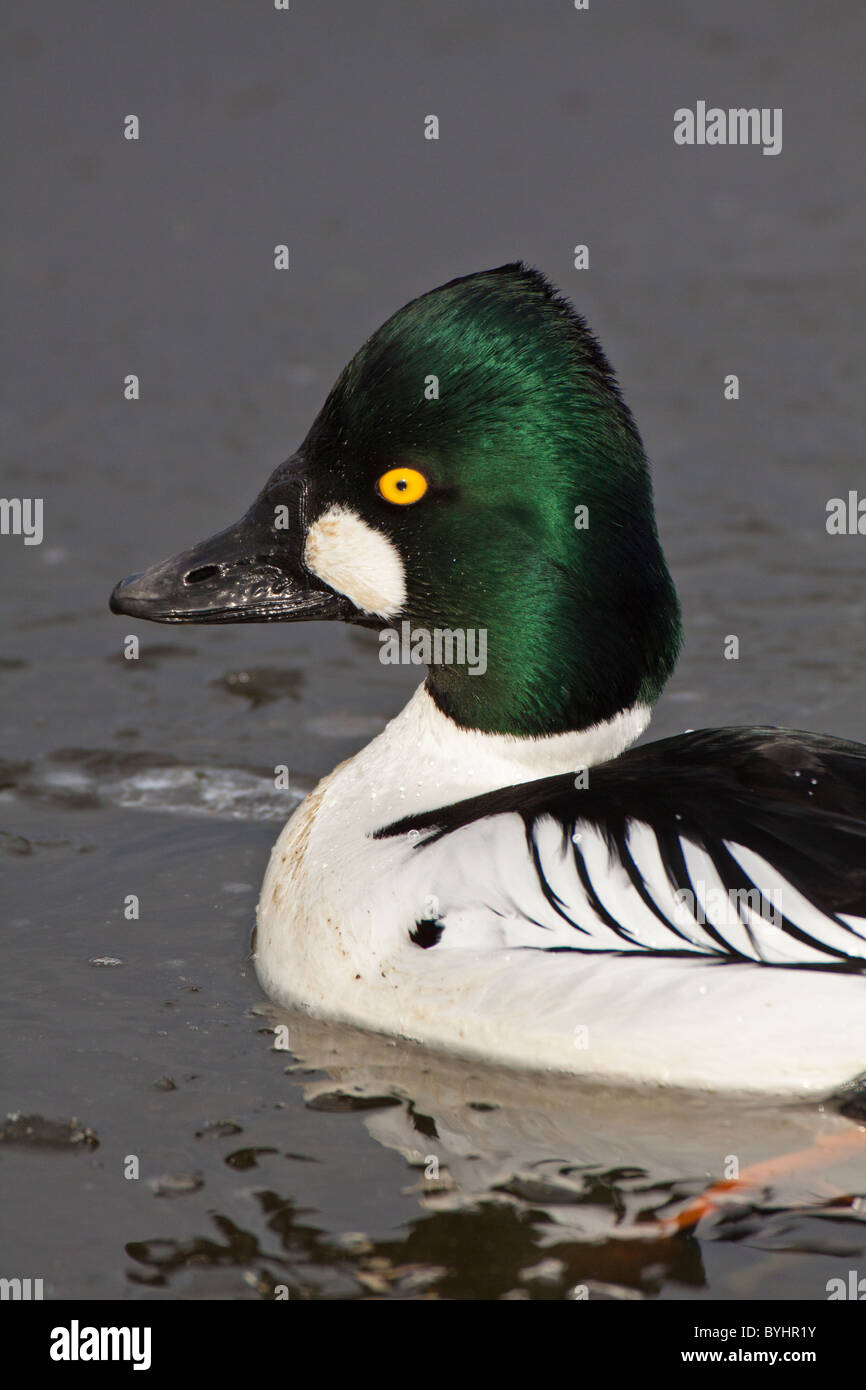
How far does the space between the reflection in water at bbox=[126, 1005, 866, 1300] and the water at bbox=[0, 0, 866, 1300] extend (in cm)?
1

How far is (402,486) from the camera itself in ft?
17.9

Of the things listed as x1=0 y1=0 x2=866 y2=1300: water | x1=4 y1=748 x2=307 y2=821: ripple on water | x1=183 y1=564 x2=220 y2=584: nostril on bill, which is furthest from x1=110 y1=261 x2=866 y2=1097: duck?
x1=4 y1=748 x2=307 y2=821: ripple on water

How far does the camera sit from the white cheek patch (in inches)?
219

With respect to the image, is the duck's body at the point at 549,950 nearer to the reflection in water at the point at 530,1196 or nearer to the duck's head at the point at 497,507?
the reflection in water at the point at 530,1196

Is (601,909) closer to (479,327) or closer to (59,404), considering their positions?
(479,327)

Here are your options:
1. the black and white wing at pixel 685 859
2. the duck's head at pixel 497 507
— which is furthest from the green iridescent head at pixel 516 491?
the black and white wing at pixel 685 859

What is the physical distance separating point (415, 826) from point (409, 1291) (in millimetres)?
1544

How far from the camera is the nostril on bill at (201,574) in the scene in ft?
19.1

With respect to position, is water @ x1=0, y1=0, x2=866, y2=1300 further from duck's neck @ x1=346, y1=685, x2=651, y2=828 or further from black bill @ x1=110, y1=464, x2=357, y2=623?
black bill @ x1=110, y1=464, x2=357, y2=623

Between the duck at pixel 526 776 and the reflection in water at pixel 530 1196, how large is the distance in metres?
0.11

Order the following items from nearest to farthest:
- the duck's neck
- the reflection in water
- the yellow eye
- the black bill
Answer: the reflection in water → the yellow eye → the duck's neck → the black bill

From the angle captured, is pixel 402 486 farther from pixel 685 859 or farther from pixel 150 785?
pixel 150 785

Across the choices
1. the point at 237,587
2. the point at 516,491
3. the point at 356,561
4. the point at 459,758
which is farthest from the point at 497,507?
the point at 237,587

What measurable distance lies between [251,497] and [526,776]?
476cm
